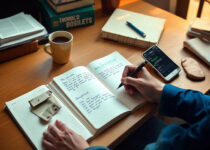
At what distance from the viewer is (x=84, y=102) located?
79 centimetres

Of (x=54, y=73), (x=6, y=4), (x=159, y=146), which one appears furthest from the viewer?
(x=6, y=4)

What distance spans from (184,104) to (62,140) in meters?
0.40

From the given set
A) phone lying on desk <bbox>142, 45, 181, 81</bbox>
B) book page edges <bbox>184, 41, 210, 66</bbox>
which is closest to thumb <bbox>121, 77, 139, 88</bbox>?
phone lying on desk <bbox>142, 45, 181, 81</bbox>

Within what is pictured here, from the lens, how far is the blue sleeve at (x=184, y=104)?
770mm

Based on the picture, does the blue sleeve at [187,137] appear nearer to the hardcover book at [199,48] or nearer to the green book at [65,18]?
the hardcover book at [199,48]

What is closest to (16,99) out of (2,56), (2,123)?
(2,123)

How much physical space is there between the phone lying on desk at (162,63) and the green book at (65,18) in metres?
0.36

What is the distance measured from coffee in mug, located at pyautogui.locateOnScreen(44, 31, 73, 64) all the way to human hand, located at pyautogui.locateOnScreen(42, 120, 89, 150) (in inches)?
12.4

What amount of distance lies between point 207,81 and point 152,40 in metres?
0.28

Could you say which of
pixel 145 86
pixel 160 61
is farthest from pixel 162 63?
pixel 145 86

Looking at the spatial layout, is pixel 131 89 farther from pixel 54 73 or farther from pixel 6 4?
pixel 6 4

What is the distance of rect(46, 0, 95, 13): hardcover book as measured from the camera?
105cm

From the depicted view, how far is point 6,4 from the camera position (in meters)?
1.04

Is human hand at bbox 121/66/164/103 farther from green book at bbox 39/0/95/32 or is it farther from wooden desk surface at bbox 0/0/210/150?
green book at bbox 39/0/95/32
